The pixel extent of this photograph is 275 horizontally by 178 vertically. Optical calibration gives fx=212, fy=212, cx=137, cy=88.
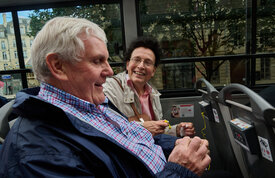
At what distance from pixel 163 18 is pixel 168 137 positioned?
1987 mm

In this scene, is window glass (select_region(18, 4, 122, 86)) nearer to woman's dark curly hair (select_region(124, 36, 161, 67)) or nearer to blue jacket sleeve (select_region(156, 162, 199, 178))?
woman's dark curly hair (select_region(124, 36, 161, 67))

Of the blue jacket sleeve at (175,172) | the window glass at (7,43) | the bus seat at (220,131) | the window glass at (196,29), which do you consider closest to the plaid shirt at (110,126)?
the blue jacket sleeve at (175,172)

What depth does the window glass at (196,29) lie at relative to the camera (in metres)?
2.89

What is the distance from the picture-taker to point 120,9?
3016 millimetres

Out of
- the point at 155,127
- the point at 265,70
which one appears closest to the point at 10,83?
the point at 155,127

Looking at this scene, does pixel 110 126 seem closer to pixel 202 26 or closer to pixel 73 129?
pixel 73 129

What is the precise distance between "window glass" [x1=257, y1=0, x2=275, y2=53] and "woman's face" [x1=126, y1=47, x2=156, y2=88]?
180 centimetres

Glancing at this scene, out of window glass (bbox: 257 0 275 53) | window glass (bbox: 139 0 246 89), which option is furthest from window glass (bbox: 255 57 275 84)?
window glass (bbox: 139 0 246 89)

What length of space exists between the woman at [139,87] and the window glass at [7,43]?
2.01 m

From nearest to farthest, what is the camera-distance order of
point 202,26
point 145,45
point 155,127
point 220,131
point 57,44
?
point 57,44 < point 155,127 < point 220,131 < point 145,45 < point 202,26

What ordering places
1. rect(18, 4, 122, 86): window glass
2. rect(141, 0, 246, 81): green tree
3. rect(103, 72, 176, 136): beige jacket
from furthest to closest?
rect(18, 4, 122, 86): window glass < rect(141, 0, 246, 81): green tree < rect(103, 72, 176, 136): beige jacket

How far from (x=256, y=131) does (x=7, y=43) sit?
339 centimetres

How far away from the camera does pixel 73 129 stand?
0.80 metres

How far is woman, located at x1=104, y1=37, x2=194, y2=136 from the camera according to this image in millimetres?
1829
